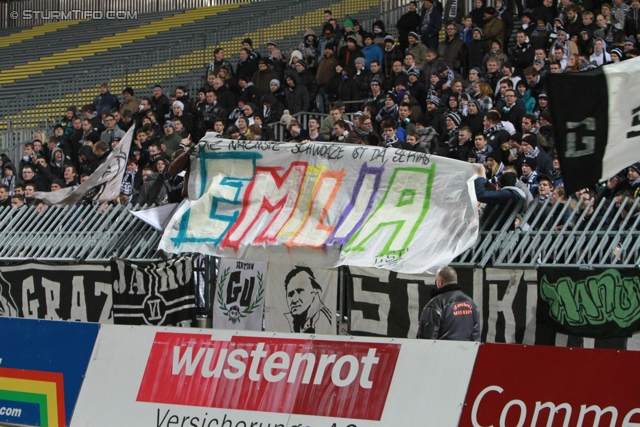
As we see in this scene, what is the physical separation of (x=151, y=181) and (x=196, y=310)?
259 centimetres

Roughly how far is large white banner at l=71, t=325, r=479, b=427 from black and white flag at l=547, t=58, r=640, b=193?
1.71 m

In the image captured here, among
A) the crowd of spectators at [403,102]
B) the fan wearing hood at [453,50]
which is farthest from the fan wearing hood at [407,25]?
the fan wearing hood at [453,50]

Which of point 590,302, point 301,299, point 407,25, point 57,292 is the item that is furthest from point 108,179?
point 407,25

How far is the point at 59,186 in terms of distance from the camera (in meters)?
17.2

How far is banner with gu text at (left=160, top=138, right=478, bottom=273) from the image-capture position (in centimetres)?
1011

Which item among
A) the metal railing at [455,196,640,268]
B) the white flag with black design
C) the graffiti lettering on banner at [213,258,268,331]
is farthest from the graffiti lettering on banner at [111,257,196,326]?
the metal railing at [455,196,640,268]

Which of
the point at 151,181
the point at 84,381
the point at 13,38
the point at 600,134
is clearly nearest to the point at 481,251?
the point at 600,134

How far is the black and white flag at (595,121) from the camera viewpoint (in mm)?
6699

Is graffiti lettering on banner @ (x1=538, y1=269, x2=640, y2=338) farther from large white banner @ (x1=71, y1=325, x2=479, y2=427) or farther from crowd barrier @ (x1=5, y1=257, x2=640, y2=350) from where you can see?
large white banner @ (x1=71, y1=325, x2=479, y2=427)

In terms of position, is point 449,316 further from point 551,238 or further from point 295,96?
point 295,96

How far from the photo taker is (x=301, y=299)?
36.9 ft

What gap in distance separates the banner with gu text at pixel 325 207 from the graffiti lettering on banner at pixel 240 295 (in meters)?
0.59

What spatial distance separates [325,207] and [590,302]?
3127 millimetres

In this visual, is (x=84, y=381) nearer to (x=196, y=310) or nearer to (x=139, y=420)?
(x=139, y=420)
